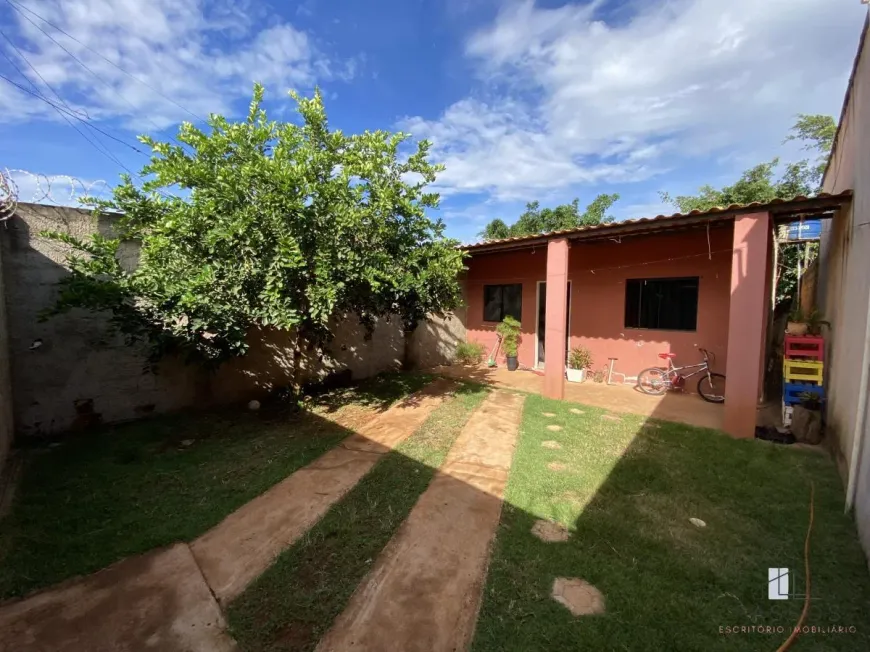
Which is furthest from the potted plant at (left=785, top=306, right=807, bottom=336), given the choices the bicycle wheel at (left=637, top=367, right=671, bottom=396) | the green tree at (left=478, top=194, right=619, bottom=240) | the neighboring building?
the green tree at (left=478, top=194, right=619, bottom=240)

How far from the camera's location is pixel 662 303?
7152mm

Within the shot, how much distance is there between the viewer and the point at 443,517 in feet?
9.98

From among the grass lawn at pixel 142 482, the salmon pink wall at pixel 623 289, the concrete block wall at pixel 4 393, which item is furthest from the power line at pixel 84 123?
the salmon pink wall at pixel 623 289

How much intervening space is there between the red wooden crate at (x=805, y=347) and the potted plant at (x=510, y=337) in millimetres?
4966

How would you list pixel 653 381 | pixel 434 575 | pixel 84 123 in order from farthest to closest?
pixel 653 381, pixel 84 123, pixel 434 575

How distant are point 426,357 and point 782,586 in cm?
765

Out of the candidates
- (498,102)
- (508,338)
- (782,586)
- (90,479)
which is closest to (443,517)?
(782,586)

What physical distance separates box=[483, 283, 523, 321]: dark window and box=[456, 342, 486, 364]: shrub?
34.0 inches

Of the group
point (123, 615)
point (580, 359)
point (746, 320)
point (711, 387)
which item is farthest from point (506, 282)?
point (123, 615)

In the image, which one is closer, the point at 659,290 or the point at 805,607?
the point at 805,607

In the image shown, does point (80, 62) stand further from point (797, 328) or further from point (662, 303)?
point (797, 328)

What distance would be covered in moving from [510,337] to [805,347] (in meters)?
5.25

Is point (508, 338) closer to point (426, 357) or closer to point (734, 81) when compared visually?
point (426, 357)

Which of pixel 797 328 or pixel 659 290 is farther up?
pixel 659 290
